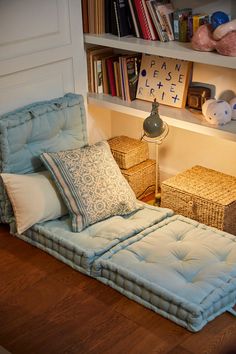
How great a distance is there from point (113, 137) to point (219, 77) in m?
0.91

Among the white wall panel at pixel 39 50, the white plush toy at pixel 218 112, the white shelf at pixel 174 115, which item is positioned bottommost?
the white shelf at pixel 174 115

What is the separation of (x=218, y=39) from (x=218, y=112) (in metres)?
0.36

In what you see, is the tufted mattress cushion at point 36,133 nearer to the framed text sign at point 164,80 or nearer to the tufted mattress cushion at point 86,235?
the tufted mattress cushion at point 86,235

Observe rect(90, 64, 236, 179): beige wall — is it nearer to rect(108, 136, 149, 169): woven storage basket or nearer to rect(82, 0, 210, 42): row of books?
rect(108, 136, 149, 169): woven storage basket

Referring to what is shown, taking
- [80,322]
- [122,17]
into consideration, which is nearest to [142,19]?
[122,17]

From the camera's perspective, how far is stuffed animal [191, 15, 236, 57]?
107 inches

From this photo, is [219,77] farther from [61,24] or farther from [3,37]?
[3,37]

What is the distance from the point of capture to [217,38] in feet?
9.18

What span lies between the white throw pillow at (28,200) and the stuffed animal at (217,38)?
3.52 ft

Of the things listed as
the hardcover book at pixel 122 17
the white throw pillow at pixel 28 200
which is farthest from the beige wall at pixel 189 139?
the white throw pillow at pixel 28 200

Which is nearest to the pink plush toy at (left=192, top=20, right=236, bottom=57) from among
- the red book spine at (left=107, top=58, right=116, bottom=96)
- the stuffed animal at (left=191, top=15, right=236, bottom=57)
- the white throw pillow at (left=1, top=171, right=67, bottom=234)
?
the stuffed animal at (left=191, top=15, right=236, bottom=57)

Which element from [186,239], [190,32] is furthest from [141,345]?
[190,32]

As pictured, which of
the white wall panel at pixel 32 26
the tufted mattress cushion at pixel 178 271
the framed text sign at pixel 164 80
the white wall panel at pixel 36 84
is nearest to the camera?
the tufted mattress cushion at pixel 178 271

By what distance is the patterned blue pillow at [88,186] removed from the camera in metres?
2.97
